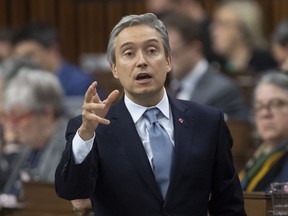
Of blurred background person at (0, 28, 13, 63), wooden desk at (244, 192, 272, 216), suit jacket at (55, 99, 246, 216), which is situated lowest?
blurred background person at (0, 28, 13, 63)

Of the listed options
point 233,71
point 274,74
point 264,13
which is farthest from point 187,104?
point 264,13

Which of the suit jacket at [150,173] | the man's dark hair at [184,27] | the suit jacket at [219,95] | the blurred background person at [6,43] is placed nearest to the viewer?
the suit jacket at [150,173]

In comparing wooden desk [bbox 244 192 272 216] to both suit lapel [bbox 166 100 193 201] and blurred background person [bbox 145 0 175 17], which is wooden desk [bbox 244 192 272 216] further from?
blurred background person [bbox 145 0 175 17]

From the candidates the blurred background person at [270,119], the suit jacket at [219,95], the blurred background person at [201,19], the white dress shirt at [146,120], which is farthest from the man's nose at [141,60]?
the blurred background person at [201,19]

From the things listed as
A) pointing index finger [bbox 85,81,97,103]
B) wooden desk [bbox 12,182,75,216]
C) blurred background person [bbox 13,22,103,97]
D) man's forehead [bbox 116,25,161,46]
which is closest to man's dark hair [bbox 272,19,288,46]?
→ blurred background person [bbox 13,22,103,97]

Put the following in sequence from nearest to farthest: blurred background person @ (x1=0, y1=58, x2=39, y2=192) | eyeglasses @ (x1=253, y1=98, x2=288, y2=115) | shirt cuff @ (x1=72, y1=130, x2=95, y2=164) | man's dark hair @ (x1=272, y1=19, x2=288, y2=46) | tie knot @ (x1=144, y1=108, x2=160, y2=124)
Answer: shirt cuff @ (x1=72, y1=130, x2=95, y2=164) < tie knot @ (x1=144, y1=108, x2=160, y2=124) < eyeglasses @ (x1=253, y1=98, x2=288, y2=115) < blurred background person @ (x1=0, y1=58, x2=39, y2=192) < man's dark hair @ (x1=272, y1=19, x2=288, y2=46)

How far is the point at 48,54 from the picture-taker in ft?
32.5

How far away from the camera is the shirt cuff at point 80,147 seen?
408 centimetres

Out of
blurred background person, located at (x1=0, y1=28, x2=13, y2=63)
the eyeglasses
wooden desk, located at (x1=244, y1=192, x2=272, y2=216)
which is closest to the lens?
wooden desk, located at (x1=244, y1=192, x2=272, y2=216)

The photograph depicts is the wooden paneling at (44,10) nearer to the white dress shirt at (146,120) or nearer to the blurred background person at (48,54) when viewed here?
the blurred background person at (48,54)

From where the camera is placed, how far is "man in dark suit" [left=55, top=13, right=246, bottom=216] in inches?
167

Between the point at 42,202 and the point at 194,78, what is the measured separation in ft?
7.44

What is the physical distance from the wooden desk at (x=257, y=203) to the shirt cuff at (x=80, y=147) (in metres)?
0.97

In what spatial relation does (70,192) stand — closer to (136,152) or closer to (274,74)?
(136,152)
